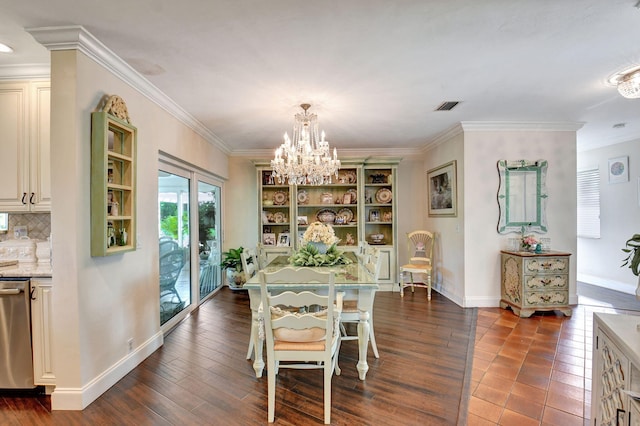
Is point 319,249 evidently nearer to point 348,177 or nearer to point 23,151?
point 348,177

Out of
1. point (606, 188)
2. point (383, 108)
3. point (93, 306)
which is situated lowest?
point (93, 306)

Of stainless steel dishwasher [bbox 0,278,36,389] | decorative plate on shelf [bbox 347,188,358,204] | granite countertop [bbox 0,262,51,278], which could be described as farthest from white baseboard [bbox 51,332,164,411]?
decorative plate on shelf [bbox 347,188,358,204]

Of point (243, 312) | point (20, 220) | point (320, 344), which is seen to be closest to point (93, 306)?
point (20, 220)

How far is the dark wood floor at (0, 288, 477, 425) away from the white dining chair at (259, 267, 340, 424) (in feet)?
0.89

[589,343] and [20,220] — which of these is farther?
[589,343]

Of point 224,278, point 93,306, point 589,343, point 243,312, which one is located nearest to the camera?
point 93,306

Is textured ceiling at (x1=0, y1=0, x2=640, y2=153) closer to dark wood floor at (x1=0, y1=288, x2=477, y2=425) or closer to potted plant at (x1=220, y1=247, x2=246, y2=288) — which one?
potted plant at (x1=220, y1=247, x2=246, y2=288)

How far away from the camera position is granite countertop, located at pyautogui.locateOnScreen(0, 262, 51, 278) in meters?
2.17

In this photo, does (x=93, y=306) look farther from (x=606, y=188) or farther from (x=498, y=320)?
(x=606, y=188)

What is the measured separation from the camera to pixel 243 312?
4.07 m

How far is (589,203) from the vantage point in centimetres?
561

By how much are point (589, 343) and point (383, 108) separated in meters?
3.30

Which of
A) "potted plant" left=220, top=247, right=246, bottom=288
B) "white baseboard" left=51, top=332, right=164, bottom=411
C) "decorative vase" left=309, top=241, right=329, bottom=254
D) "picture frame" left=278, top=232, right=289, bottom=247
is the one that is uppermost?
"decorative vase" left=309, top=241, right=329, bottom=254

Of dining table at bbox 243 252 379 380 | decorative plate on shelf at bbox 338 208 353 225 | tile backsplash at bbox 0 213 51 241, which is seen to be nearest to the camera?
dining table at bbox 243 252 379 380
